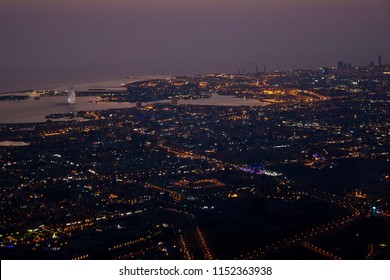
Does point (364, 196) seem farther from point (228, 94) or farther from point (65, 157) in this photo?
point (228, 94)

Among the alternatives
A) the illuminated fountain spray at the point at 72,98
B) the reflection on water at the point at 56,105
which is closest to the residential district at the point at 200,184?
the reflection on water at the point at 56,105

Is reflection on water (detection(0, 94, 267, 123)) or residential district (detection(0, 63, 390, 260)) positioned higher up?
reflection on water (detection(0, 94, 267, 123))

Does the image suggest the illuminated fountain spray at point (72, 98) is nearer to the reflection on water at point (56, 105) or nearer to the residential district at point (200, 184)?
the reflection on water at point (56, 105)

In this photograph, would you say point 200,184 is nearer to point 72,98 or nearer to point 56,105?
point 56,105

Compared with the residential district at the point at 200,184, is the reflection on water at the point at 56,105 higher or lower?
higher

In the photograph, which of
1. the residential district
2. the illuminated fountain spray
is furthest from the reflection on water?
the residential district

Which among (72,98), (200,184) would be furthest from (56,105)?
(200,184)

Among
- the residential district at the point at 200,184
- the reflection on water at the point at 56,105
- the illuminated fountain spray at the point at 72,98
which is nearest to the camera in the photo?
the residential district at the point at 200,184

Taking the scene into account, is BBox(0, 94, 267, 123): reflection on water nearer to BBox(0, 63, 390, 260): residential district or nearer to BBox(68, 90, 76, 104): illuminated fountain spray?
BBox(68, 90, 76, 104): illuminated fountain spray
